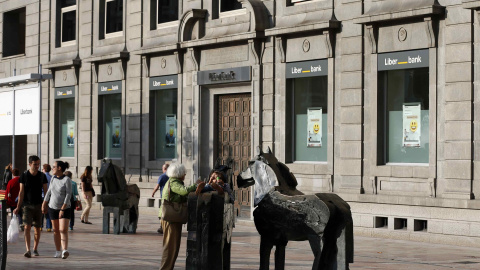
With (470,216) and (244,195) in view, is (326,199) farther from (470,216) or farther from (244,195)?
(244,195)

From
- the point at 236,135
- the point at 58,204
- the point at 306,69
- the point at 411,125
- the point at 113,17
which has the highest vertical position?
the point at 113,17

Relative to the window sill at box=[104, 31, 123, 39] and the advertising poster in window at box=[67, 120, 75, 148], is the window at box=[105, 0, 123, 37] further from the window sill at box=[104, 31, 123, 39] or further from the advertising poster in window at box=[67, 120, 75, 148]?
the advertising poster in window at box=[67, 120, 75, 148]

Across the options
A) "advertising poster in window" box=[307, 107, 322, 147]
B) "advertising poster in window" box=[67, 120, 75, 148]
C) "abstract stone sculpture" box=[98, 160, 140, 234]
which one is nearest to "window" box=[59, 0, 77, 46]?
"advertising poster in window" box=[67, 120, 75, 148]

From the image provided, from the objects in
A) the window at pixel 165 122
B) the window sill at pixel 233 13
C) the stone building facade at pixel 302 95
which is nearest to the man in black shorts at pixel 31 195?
the stone building facade at pixel 302 95

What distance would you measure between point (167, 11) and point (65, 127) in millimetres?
7939

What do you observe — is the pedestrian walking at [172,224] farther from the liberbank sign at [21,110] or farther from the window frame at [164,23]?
the window frame at [164,23]

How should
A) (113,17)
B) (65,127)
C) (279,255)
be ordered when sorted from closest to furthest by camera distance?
(279,255) → (113,17) → (65,127)

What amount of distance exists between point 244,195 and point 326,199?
15064mm

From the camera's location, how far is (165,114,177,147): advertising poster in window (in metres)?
29.6

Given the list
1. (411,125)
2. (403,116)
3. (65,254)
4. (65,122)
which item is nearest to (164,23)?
(65,122)

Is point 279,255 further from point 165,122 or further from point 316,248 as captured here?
point 165,122

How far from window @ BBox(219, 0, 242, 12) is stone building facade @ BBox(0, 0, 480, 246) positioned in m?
0.04

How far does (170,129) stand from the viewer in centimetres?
2981

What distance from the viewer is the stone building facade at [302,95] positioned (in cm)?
2034
